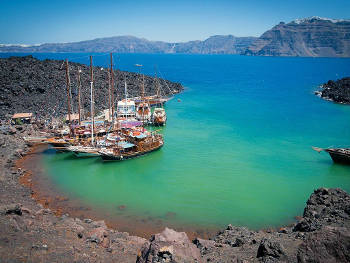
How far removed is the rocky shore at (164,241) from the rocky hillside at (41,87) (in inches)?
1013

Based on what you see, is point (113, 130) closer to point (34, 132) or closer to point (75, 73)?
point (34, 132)

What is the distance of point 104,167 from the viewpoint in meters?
29.0

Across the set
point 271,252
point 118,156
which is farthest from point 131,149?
point 271,252

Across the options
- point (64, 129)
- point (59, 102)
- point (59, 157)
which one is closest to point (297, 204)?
point (59, 157)

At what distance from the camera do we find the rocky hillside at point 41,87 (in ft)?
144

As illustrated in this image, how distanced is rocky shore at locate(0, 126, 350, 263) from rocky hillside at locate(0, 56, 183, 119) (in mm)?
→ 25730

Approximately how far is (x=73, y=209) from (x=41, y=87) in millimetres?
36442

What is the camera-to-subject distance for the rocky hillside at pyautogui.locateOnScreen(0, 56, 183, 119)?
144ft

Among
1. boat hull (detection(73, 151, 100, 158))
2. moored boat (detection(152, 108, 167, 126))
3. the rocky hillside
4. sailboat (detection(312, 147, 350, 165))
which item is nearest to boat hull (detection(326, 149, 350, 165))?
sailboat (detection(312, 147, 350, 165))

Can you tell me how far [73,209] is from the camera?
21.0 m

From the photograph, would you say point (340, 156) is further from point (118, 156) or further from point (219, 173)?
point (118, 156)

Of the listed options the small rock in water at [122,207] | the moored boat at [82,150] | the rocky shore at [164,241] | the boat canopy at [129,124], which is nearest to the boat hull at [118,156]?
the moored boat at [82,150]

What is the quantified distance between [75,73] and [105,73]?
8.29 meters

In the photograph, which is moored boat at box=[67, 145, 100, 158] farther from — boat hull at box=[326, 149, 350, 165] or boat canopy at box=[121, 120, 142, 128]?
boat hull at box=[326, 149, 350, 165]
